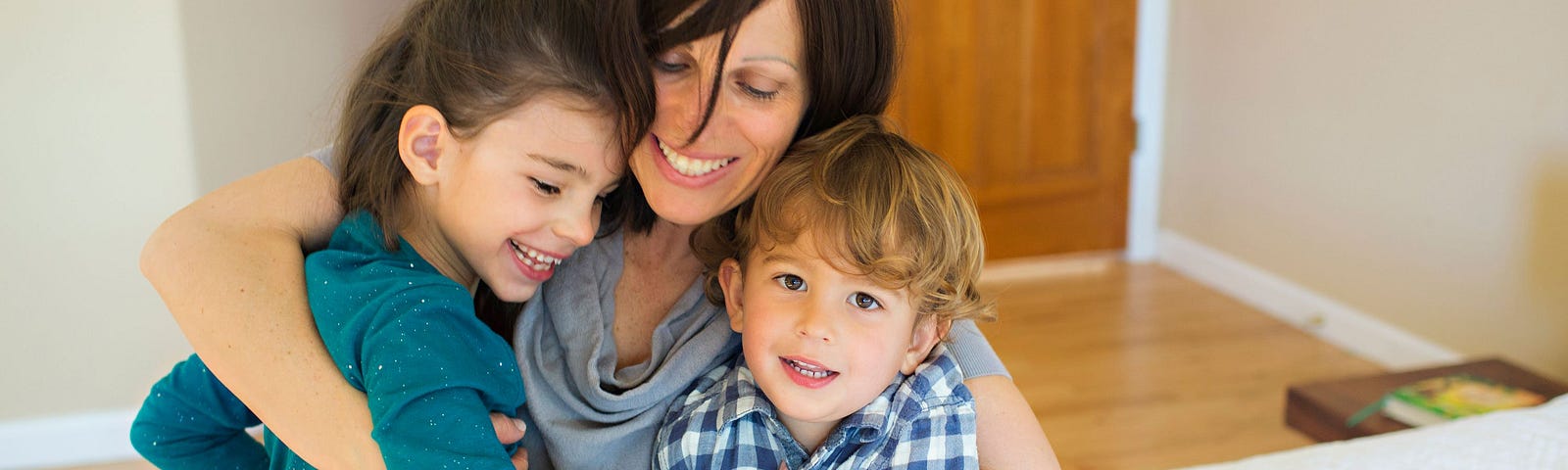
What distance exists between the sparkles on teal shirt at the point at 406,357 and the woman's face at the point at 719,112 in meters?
0.21

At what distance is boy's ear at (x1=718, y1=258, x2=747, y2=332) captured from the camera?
1.31 m

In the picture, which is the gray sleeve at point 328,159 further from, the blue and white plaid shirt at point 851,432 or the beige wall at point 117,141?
the beige wall at point 117,141

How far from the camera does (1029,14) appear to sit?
13.9ft

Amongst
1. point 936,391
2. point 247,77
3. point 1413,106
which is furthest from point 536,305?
point 1413,106

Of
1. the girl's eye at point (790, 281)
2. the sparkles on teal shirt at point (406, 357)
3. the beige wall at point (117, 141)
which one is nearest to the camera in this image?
the sparkles on teal shirt at point (406, 357)

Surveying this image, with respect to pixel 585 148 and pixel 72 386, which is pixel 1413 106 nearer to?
pixel 585 148

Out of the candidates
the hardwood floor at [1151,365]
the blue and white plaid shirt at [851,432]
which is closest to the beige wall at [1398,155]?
the hardwood floor at [1151,365]

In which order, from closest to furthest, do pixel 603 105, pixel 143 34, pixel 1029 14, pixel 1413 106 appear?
1. pixel 603 105
2. pixel 143 34
3. pixel 1413 106
4. pixel 1029 14

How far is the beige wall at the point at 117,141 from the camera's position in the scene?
2793 millimetres

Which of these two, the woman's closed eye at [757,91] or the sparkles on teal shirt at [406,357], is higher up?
the woman's closed eye at [757,91]

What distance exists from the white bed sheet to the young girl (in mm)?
811

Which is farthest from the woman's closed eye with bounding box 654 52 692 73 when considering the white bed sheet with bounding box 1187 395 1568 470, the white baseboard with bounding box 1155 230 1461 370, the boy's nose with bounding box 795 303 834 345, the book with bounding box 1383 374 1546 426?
the white baseboard with bounding box 1155 230 1461 370

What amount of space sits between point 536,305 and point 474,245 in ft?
0.33

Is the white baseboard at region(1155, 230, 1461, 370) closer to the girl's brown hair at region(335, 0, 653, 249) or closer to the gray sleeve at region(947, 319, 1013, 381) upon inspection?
the gray sleeve at region(947, 319, 1013, 381)
